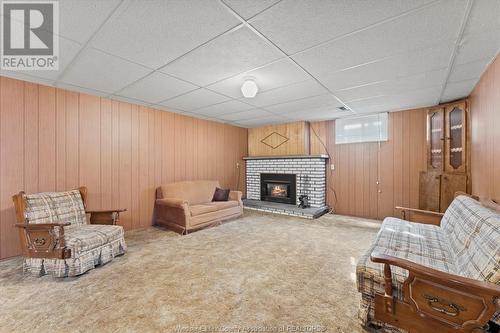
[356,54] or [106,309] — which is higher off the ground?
[356,54]

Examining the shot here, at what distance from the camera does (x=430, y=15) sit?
62.8 inches

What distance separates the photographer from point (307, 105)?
408 cm

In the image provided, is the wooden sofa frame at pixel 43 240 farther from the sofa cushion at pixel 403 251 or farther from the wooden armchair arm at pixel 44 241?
the sofa cushion at pixel 403 251

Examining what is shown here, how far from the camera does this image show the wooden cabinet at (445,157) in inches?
135

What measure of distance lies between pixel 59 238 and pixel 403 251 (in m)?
3.40

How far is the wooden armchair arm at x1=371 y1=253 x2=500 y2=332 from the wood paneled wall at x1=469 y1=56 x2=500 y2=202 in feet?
5.47

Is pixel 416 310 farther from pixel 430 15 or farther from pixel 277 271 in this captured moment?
pixel 430 15

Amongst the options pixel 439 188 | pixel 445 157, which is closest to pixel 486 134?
pixel 445 157

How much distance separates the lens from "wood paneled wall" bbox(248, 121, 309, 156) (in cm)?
555

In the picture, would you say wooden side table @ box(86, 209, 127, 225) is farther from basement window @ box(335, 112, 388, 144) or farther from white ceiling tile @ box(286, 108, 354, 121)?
basement window @ box(335, 112, 388, 144)

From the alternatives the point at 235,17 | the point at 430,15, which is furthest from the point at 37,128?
the point at 430,15

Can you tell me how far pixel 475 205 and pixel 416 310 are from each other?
4.61 feet

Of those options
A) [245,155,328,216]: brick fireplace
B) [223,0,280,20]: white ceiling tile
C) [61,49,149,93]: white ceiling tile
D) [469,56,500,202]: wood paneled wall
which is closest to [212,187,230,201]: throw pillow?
[245,155,328,216]: brick fireplace

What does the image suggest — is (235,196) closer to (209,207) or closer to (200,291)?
(209,207)
